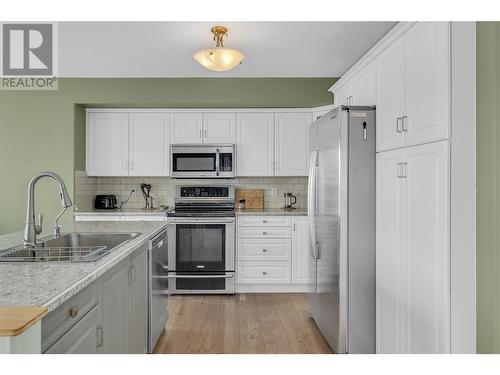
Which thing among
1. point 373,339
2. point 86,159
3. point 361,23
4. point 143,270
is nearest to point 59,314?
point 143,270

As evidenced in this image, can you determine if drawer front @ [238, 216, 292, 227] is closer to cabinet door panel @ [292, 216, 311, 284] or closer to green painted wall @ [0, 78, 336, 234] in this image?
cabinet door panel @ [292, 216, 311, 284]

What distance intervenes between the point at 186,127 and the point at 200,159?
43 centimetres

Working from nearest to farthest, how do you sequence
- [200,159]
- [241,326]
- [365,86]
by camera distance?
[365,86] < [241,326] < [200,159]

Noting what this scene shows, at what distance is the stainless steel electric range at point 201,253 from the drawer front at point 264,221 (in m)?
0.14

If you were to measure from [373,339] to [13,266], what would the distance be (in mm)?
2200

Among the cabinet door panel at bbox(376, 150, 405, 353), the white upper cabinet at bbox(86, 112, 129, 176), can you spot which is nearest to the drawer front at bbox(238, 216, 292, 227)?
the white upper cabinet at bbox(86, 112, 129, 176)

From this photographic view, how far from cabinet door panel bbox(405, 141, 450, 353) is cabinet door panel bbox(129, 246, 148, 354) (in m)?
1.57

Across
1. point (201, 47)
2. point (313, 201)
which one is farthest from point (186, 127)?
point (313, 201)

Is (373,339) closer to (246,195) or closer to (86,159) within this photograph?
(246,195)

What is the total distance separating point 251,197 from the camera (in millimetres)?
4738

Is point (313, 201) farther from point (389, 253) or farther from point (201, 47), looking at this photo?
point (201, 47)

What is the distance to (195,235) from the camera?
13.5 feet

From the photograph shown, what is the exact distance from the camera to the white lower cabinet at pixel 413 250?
175 cm

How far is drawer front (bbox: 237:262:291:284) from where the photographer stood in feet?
13.8
